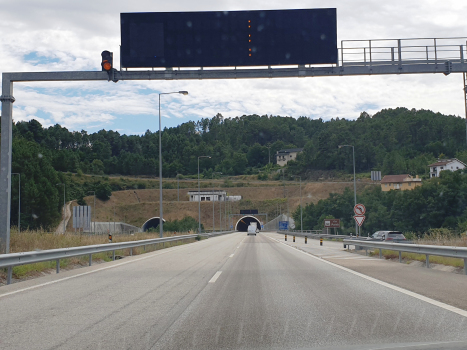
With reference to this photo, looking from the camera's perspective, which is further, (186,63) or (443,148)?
(443,148)

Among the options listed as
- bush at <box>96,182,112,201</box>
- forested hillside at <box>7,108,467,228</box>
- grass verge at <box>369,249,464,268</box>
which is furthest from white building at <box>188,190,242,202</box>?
grass verge at <box>369,249,464,268</box>

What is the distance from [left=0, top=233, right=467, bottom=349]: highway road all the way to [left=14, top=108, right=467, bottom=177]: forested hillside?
89.2m

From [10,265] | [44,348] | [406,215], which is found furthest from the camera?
[406,215]

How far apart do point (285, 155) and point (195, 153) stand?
36.3 meters

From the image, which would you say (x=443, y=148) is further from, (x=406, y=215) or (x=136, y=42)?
(x=136, y=42)

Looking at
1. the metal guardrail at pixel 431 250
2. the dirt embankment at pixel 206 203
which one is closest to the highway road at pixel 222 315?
the metal guardrail at pixel 431 250

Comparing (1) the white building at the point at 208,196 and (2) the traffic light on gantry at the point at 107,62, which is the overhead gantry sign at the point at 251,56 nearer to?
(2) the traffic light on gantry at the point at 107,62

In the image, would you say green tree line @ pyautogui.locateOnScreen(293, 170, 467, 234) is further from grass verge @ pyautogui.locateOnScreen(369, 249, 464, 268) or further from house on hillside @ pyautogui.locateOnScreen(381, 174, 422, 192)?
grass verge @ pyautogui.locateOnScreen(369, 249, 464, 268)

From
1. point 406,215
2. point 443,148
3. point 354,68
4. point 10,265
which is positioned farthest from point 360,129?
point 10,265

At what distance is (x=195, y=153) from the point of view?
176125mm

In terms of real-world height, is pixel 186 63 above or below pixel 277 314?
above

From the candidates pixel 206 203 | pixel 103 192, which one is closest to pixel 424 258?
pixel 103 192

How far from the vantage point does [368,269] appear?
49.7ft

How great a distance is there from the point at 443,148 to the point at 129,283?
121 m
